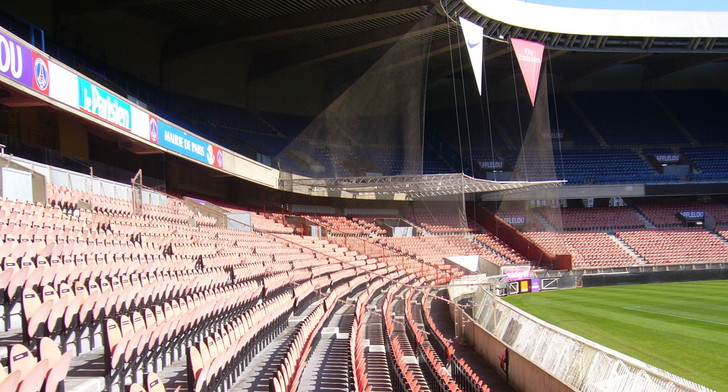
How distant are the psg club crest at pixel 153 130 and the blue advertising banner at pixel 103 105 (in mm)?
1027

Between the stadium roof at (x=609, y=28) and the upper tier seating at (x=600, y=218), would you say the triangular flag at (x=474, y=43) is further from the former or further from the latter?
the upper tier seating at (x=600, y=218)

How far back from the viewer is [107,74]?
57.8 ft

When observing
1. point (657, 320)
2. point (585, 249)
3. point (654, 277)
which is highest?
point (585, 249)

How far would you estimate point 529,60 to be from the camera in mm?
22609

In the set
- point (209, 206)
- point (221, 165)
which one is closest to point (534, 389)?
point (209, 206)

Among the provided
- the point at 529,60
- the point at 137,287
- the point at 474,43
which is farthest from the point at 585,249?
the point at 137,287

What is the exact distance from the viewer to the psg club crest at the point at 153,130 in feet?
49.6

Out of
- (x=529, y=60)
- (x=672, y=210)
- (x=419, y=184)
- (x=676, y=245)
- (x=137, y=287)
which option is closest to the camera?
(x=137, y=287)

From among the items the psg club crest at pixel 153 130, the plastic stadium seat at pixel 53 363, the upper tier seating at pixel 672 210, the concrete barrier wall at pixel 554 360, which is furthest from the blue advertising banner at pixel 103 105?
the upper tier seating at pixel 672 210

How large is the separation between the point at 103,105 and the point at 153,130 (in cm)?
225

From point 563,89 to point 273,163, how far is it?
20772 mm

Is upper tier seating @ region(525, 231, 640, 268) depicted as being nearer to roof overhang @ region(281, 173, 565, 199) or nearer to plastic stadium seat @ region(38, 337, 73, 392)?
roof overhang @ region(281, 173, 565, 199)

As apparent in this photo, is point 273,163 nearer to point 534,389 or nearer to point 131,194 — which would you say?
point 131,194

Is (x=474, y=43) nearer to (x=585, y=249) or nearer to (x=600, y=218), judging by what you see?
(x=585, y=249)
